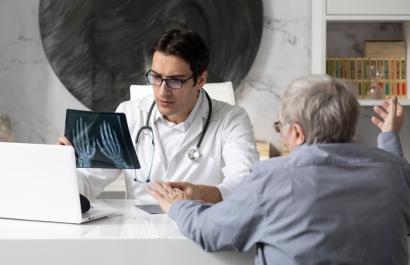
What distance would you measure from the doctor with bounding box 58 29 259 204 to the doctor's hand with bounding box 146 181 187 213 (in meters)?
0.47

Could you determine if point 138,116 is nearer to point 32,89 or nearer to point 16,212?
point 16,212

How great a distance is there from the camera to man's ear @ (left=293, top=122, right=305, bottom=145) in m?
1.42

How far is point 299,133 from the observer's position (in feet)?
4.66

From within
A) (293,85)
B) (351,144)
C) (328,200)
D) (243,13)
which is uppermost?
(243,13)

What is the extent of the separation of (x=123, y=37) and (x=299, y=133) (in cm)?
220

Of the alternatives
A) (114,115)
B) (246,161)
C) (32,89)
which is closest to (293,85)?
(114,115)

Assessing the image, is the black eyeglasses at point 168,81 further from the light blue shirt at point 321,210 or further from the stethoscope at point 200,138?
the light blue shirt at point 321,210

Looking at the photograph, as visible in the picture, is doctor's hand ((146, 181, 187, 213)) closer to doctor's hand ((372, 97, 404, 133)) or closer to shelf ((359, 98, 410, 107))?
doctor's hand ((372, 97, 404, 133))

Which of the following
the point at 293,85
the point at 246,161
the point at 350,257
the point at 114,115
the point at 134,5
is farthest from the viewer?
the point at 134,5

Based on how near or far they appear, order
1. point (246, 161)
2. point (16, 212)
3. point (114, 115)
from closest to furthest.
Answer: point (16, 212), point (114, 115), point (246, 161)

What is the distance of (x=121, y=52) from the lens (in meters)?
3.46

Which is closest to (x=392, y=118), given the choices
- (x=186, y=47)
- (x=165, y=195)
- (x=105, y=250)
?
(x=165, y=195)

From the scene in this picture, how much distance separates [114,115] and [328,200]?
2.30 feet

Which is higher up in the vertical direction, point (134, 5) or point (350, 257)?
point (134, 5)
